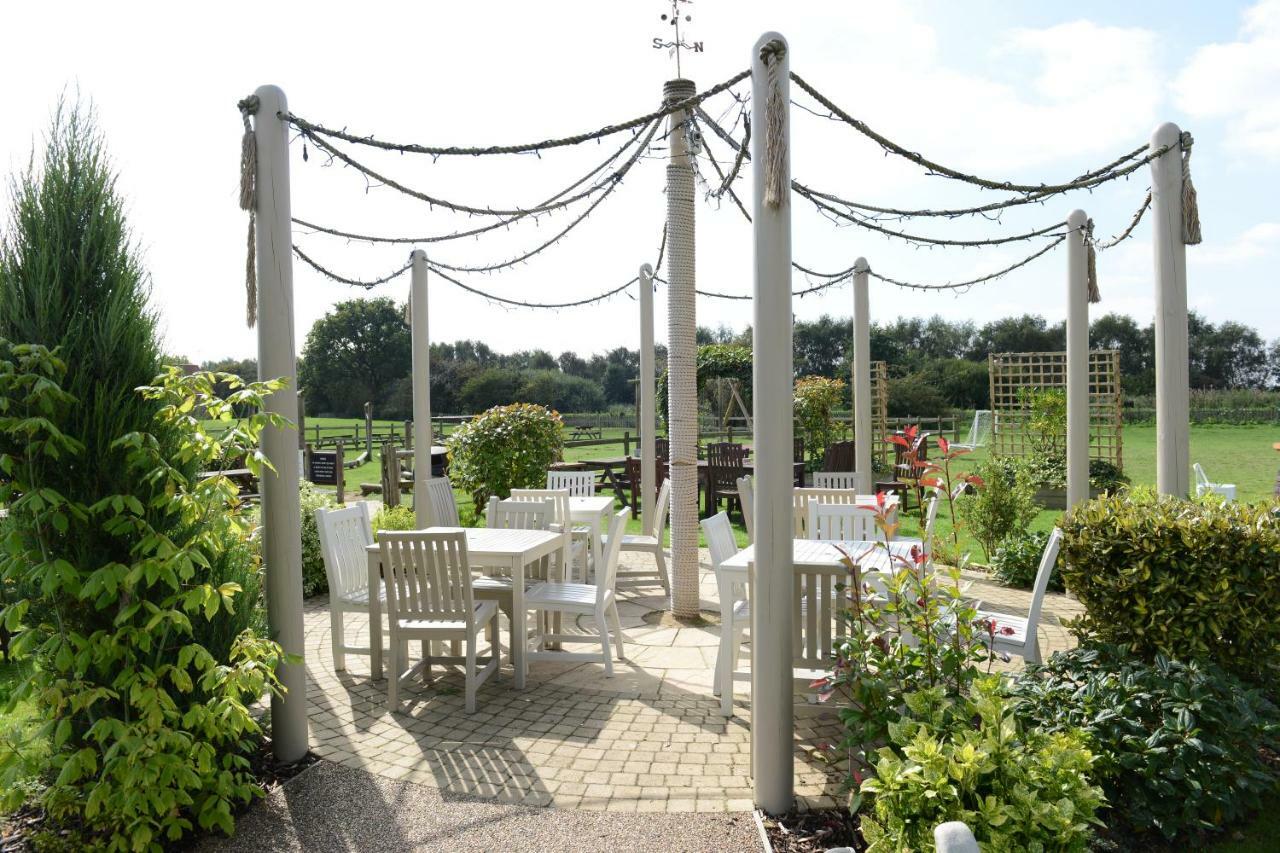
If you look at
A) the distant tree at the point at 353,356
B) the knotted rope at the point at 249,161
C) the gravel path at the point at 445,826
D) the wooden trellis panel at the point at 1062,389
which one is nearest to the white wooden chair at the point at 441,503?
the knotted rope at the point at 249,161

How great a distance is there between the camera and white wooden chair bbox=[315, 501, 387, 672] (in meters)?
4.43

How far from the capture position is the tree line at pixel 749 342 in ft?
119

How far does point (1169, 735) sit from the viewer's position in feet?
8.59

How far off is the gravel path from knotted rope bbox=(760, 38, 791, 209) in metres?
2.31

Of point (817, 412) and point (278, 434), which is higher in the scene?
point (817, 412)

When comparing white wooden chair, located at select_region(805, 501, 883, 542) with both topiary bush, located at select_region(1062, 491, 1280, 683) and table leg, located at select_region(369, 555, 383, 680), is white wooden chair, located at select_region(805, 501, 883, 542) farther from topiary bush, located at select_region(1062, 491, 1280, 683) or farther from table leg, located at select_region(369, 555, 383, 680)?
table leg, located at select_region(369, 555, 383, 680)

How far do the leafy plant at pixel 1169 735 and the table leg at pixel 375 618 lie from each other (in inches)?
122

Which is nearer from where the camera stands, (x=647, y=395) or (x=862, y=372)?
(x=647, y=395)

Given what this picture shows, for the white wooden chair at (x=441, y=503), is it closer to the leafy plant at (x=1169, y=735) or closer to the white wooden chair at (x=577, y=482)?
the white wooden chair at (x=577, y=482)

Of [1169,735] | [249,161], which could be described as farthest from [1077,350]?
[249,161]

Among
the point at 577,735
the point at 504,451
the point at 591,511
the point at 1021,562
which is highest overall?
the point at 504,451

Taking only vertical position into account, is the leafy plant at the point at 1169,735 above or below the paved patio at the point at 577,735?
above

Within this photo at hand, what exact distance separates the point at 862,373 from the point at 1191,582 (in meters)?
5.28

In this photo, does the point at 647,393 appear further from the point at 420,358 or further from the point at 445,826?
the point at 445,826
